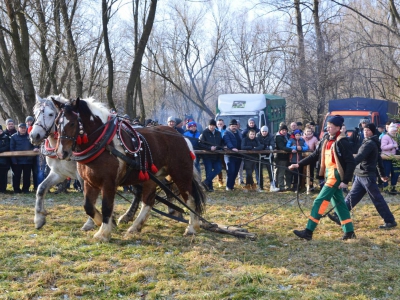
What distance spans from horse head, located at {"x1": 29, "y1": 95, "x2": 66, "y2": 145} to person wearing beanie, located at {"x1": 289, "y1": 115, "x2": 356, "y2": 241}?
3.79m

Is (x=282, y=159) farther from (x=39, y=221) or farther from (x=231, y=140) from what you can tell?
(x=39, y=221)

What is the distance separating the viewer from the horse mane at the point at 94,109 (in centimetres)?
684

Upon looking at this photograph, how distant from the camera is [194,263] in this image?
234 inches

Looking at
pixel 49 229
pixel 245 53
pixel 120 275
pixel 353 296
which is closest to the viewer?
pixel 353 296

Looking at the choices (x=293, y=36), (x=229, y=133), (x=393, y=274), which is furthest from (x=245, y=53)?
(x=393, y=274)

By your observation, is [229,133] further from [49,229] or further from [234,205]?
[49,229]

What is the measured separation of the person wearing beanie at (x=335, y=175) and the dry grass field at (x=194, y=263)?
0.29 m

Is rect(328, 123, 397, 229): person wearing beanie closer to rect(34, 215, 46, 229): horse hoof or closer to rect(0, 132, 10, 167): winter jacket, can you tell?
rect(34, 215, 46, 229): horse hoof

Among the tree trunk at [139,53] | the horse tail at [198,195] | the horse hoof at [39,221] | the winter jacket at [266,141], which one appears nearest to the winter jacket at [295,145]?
the winter jacket at [266,141]

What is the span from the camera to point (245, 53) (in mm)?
38062

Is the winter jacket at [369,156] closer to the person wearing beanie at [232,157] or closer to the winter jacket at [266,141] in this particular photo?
the person wearing beanie at [232,157]

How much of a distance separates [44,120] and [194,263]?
9.53ft

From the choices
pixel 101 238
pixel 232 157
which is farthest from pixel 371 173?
pixel 232 157

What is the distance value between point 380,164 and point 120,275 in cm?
718
